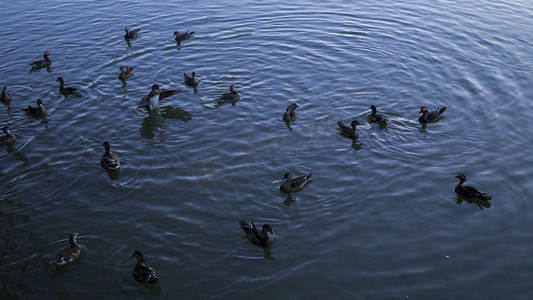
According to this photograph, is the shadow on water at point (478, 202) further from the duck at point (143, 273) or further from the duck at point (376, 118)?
the duck at point (143, 273)

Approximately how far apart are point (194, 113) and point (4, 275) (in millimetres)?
9029

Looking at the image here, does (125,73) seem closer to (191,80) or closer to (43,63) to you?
(191,80)

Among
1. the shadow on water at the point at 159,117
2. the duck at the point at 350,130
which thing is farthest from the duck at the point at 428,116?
the shadow on water at the point at 159,117

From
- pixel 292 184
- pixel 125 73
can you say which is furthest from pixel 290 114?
pixel 125 73

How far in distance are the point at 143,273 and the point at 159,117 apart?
8.50 metres

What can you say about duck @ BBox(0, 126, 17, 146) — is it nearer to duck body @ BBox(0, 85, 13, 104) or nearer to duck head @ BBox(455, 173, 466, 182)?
duck body @ BBox(0, 85, 13, 104)

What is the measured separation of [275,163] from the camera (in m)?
14.7

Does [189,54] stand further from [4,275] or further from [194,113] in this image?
[4,275]

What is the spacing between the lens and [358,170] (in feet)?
46.7

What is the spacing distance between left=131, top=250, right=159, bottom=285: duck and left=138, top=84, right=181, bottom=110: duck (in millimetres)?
8375

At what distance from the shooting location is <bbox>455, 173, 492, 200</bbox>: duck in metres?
12.7

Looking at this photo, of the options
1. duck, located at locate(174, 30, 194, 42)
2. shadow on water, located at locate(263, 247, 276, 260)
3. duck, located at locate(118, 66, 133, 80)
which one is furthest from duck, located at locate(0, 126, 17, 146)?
duck, located at locate(174, 30, 194, 42)

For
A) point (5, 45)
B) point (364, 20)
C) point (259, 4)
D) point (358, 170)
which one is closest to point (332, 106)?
point (358, 170)

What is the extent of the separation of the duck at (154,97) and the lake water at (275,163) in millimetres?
397
